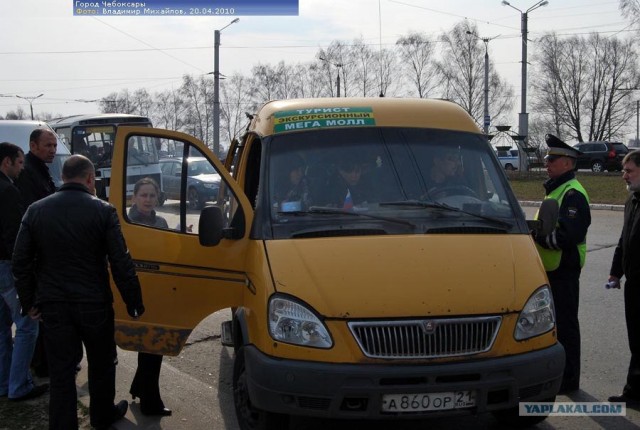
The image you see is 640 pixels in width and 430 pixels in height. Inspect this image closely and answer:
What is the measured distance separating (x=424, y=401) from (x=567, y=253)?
7.45 ft

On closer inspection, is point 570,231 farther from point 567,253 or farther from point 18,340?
point 18,340

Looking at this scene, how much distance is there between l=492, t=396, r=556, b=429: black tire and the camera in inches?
197

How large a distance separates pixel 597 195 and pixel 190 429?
21539 millimetres

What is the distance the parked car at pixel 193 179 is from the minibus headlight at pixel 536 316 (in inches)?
95.2

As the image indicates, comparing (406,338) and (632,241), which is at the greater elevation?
(632,241)

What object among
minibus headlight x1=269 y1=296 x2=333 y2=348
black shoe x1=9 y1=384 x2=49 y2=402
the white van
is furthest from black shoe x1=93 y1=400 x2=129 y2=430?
the white van

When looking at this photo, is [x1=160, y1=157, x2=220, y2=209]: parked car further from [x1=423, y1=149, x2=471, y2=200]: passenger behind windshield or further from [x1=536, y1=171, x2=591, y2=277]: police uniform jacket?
[x1=536, y1=171, x2=591, y2=277]: police uniform jacket

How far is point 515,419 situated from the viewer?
5.03 metres

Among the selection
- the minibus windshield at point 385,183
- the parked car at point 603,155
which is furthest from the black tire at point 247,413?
the parked car at point 603,155

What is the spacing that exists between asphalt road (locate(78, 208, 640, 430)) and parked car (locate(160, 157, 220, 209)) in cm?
157

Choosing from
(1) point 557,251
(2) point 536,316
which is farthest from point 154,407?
(1) point 557,251

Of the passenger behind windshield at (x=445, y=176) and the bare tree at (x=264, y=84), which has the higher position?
the bare tree at (x=264, y=84)

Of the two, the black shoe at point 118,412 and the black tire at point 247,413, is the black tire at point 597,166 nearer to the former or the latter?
the black shoe at point 118,412

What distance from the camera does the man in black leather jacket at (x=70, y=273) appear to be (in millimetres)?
4613
